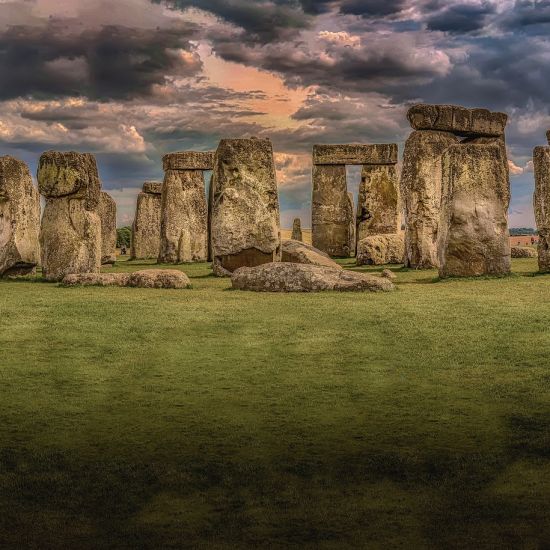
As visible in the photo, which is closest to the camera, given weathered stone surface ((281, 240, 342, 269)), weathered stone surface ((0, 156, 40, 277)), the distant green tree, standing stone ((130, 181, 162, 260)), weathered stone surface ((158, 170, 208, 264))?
weathered stone surface ((0, 156, 40, 277))

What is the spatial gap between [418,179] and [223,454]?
15264 millimetres

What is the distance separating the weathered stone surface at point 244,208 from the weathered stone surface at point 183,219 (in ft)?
26.1

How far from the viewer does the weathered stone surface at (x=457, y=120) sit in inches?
788

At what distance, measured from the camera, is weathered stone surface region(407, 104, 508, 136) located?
65.7 feet

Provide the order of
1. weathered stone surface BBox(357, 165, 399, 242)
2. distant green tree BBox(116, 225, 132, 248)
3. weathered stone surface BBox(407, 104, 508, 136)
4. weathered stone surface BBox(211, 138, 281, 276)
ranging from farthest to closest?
distant green tree BBox(116, 225, 132, 248) → weathered stone surface BBox(357, 165, 399, 242) → weathered stone surface BBox(407, 104, 508, 136) → weathered stone surface BBox(211, 138, 281, 276)

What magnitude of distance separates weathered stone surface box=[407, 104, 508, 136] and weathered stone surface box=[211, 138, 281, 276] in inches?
165

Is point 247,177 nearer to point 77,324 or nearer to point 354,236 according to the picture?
point 77,324

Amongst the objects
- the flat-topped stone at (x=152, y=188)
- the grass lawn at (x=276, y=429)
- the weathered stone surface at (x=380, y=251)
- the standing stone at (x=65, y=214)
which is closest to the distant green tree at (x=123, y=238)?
the flat-topped stone at (x=152, y=188)

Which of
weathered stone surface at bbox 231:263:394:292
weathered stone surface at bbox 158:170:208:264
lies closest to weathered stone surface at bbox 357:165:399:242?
weathered stone surface at bbox 158:170:208:264

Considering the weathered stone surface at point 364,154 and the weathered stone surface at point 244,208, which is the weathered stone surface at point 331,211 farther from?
the weathered stone surface at point 244,208

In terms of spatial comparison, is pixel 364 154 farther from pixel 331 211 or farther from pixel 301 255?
pixel 301 255

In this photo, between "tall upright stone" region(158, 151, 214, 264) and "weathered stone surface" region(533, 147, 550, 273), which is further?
"tall upright stone" region(158, 151, 214, 264)

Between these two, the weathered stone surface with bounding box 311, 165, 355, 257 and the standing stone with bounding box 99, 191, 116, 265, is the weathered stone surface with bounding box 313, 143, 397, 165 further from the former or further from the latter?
the standing stone with bounding box 99, 191, 116, 265

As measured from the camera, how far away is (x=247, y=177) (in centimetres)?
1753
